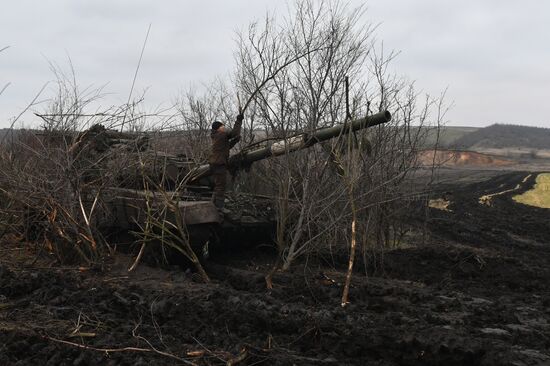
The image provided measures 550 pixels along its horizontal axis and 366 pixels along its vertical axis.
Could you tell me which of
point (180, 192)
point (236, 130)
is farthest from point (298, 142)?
point (180, 192)

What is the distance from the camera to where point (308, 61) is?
13.6 meters

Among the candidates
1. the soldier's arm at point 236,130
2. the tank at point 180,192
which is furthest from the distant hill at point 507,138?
the soldier's arm at point 236,130

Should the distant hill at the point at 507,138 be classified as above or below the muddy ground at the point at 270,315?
above

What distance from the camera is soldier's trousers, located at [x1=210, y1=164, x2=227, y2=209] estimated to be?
1002 cm

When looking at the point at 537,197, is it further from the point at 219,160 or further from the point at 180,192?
the point at 180,192

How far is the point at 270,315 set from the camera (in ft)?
20.3

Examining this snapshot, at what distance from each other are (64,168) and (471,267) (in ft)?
21.8

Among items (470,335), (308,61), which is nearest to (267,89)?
(308,61)

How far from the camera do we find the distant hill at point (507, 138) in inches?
3794

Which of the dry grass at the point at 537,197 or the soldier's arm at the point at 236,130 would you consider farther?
the dry grass at the point at 537,197

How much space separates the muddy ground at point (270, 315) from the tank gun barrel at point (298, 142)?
1.69 meters

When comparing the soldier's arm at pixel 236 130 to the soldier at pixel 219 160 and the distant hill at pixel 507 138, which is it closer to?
the soldier at pixel 219 160

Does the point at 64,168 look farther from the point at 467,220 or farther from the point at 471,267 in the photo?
the point at 467,220

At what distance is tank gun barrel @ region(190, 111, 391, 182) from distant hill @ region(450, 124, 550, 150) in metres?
85.3
